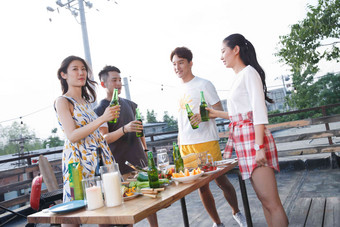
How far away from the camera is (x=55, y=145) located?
29000 mm

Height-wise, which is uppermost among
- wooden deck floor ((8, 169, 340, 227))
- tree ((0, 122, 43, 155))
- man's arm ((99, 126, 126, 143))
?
tree ((0, 122, 43, 155))

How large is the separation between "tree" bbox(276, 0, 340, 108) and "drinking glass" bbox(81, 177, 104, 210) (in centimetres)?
640

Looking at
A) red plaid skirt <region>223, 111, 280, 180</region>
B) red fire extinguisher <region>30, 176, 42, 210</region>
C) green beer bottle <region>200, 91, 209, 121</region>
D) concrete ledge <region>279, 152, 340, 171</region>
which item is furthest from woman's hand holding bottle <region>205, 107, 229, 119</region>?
concrete ledge <region>279, 152, 340, 171</region>

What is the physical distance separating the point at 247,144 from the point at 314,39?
19.7 feet

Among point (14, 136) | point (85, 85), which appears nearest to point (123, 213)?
point (85, 85)

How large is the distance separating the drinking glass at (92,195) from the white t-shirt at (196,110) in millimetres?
1179

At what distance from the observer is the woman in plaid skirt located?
1.48 m

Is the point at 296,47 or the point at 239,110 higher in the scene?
the point at 296,47

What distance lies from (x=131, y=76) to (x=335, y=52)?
1014cm

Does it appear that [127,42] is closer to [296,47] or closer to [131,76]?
[131,76]

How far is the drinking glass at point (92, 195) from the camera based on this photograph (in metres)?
1.16

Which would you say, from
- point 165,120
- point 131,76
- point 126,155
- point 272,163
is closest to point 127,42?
point 131,76

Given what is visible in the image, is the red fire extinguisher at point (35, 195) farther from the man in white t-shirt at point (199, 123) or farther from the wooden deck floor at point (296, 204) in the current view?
the man in white t-shirt at point (199, 123)

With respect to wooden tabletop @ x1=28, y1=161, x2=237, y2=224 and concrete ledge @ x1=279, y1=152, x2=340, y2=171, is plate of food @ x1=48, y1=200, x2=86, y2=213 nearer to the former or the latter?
wooden tabletop @ x1=28, y1=161, x2=237, y2=224
